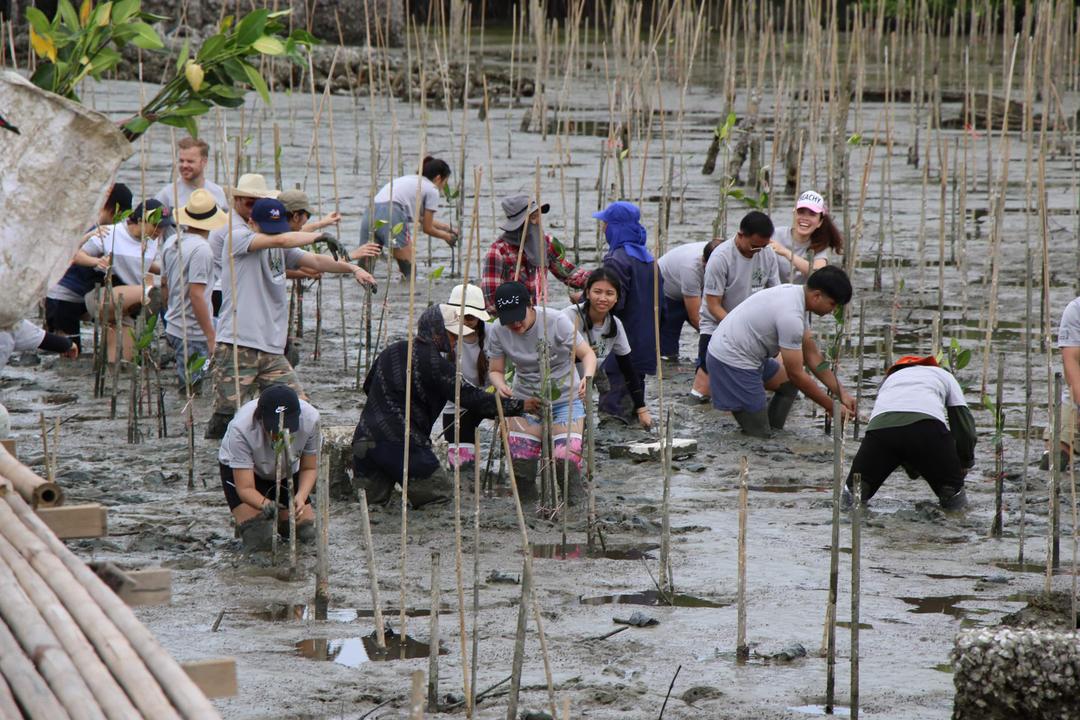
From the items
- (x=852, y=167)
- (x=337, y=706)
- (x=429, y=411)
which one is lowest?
(x=337, y=706)

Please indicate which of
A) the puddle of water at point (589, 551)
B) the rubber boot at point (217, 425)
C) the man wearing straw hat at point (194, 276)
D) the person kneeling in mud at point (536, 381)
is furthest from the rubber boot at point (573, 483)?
the man wearing straw hat at point (194, 276)

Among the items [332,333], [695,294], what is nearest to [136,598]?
[695,294]

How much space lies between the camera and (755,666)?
15.4ft

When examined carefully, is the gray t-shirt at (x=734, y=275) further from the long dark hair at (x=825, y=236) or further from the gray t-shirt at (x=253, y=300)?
the gray t-shirt at (x=253, y=300)

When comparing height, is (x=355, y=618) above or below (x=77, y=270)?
below

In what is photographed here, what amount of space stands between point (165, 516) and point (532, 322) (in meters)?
1.79

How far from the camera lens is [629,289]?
791 cm

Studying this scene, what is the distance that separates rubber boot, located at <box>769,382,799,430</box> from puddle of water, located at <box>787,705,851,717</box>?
369 centimetres

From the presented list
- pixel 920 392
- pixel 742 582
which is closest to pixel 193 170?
pixel 920 392

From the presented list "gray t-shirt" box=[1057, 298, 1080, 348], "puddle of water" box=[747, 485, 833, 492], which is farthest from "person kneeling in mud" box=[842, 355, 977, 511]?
"gray t-shirt" box=[1057, 298, 1080, 348]

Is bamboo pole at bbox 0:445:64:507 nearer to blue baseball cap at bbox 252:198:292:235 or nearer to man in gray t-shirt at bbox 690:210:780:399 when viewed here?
blue baseball cap at bbox 252:198:292:235

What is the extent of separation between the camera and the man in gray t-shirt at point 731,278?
325 inches

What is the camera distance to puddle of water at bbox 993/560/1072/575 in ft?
18.4

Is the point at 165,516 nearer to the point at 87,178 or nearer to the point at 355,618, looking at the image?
the point at 355,618
